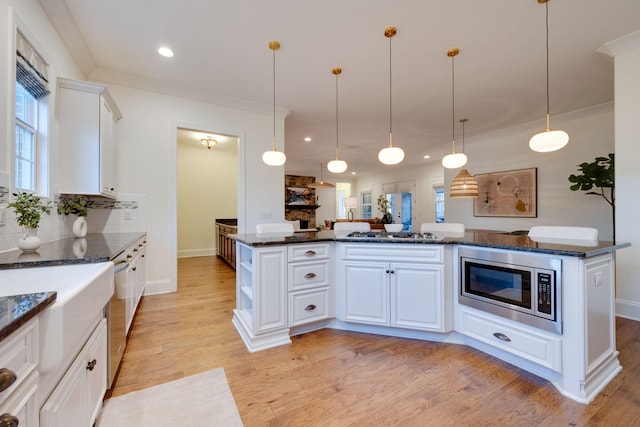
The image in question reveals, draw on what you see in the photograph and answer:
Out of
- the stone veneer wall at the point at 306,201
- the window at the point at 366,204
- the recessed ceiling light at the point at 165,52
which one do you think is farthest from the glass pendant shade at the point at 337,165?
the window at the point at 366,204

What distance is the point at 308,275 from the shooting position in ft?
7.80

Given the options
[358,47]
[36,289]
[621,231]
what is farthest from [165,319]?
[621,231]

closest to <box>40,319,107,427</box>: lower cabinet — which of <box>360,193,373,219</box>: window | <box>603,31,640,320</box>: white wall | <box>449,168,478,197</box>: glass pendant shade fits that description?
<box>449,168,478,197</box>: glass pendant shade

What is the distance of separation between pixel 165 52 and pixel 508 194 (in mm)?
5952

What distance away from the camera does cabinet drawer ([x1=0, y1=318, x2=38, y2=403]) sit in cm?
60

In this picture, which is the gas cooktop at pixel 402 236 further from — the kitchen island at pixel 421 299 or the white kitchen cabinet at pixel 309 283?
the white kitchen cabinet at pixel 309 283

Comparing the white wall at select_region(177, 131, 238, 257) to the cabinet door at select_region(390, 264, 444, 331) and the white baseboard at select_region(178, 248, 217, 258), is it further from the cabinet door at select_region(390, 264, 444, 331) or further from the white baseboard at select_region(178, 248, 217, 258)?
the cabinet door at select_region(390, 264, 444, 331)

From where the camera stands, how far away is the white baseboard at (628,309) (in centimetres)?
272

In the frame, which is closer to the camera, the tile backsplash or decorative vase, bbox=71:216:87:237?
the tile backsplash

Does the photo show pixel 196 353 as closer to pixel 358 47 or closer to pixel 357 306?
pixel 357 306

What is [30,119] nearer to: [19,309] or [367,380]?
[19,309]

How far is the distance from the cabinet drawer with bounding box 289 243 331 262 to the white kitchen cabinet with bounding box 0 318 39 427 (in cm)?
166

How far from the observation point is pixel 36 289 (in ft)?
4.26

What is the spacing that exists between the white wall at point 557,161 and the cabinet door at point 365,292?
4.16 m
